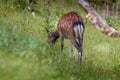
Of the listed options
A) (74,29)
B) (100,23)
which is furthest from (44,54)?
(100,23)

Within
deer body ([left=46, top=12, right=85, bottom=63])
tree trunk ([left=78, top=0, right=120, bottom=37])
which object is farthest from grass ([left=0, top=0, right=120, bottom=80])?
deer body ([left=46, top=12, right=85, bottom=63])

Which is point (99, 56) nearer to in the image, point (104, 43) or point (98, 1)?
point (104, 43)

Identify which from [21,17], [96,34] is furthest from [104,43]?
[21,17]

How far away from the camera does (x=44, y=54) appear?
8125 mm

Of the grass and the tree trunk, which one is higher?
the grass

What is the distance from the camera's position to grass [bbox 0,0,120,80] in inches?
187

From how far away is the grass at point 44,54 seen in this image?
474 cm

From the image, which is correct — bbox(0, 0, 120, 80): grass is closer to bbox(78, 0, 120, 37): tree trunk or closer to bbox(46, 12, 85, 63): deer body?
bbox(78, 0, 120, 37): tree trunk

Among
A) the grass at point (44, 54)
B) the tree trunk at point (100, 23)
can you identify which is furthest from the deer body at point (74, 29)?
the tree trunk at point (100, 23)

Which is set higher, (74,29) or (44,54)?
(44,54)

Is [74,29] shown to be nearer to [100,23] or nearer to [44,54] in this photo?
[44,54]

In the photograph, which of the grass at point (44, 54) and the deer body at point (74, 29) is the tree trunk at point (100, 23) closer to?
the grass at point (44, 54)

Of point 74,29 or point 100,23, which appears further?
point 100,23

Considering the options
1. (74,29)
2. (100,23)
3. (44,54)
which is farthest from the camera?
(100,23)
